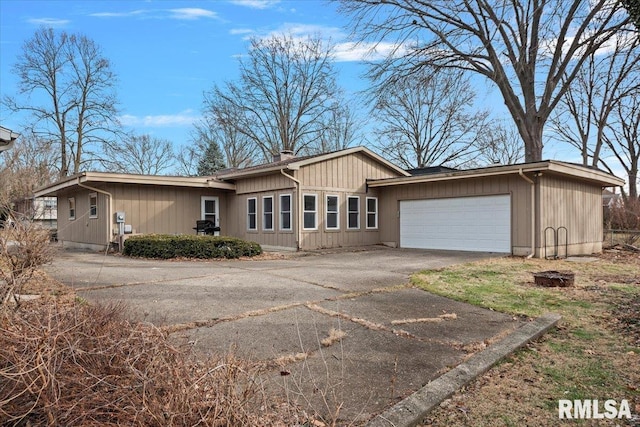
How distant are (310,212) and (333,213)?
112cm

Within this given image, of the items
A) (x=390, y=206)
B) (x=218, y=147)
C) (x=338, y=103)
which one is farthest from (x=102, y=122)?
(x=390, y=206)

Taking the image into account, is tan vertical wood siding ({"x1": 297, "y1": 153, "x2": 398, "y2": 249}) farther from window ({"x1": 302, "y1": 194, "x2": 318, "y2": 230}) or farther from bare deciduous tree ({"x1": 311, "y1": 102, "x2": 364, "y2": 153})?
bare deciduous tree ({"x1": 311, "y1": 102, "x2": 364, "y2": 153})

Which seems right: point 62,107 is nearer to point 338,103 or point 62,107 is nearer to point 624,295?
point 338,103

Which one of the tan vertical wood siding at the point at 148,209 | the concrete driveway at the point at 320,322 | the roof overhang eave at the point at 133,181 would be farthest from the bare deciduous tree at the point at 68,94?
the concrete driveway at the point at 320,322

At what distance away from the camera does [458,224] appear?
44.9 ft

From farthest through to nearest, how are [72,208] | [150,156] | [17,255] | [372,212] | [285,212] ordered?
[150,156]
[72,208]
[372,212]
[285,212]
[17,255]

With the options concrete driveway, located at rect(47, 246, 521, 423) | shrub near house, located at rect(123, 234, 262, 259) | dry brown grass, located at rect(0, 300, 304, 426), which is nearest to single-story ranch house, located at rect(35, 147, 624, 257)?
shrub near house, located at rect(123, 234, 262, 259)

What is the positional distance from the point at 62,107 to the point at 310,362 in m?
30.6

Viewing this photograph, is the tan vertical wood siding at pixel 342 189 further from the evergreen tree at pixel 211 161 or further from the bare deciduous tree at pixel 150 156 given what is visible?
the bare deciduous tree at pixel 150 156

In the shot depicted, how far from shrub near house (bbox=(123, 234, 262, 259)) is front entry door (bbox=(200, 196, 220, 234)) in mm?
4291

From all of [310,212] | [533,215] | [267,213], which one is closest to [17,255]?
[310,212]

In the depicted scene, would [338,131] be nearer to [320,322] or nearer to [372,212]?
[372,212]

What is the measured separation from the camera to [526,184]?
39.2ft

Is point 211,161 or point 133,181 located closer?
point 133,181
